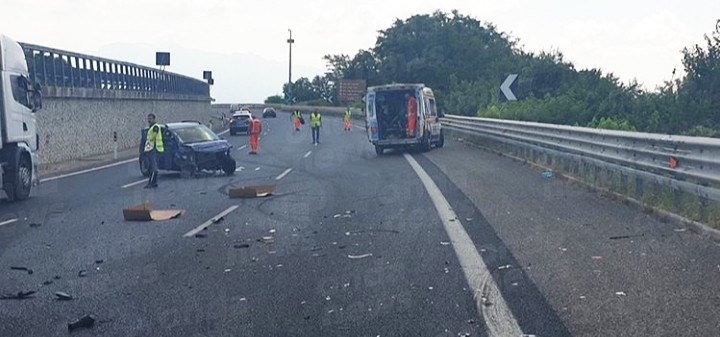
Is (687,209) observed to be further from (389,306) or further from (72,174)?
(72,174)

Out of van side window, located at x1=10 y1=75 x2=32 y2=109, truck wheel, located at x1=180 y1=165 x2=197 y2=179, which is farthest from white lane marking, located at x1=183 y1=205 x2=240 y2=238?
truck wheel, located at x1=180 y1=165 x2=197 y2=179

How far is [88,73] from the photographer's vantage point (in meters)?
36.3

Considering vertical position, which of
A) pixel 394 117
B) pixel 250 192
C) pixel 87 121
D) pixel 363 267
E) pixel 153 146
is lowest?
pixel 250 192

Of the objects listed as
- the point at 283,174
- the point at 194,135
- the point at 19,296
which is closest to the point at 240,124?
the point at 194,135

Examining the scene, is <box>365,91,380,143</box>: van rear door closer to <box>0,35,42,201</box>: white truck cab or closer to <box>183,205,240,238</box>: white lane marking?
<box>0,35,42,201</box>: white truck cab

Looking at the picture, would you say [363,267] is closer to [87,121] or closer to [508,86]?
[508,86]

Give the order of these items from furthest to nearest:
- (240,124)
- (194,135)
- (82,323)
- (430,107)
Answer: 1. (240,124)
2. (430,107)
3. (194,135)
4. (82,323)

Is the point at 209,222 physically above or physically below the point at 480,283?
below

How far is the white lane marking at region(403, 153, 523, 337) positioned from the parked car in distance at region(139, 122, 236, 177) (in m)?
11.1

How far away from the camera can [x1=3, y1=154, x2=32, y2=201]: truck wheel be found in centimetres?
1777

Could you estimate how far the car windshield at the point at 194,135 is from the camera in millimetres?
24209

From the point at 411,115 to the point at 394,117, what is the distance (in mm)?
593

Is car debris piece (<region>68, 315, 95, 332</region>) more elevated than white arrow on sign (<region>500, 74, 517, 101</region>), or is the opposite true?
white arrow on sign (<region>500, 74, 517, 101</region>)

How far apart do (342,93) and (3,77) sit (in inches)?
3291
